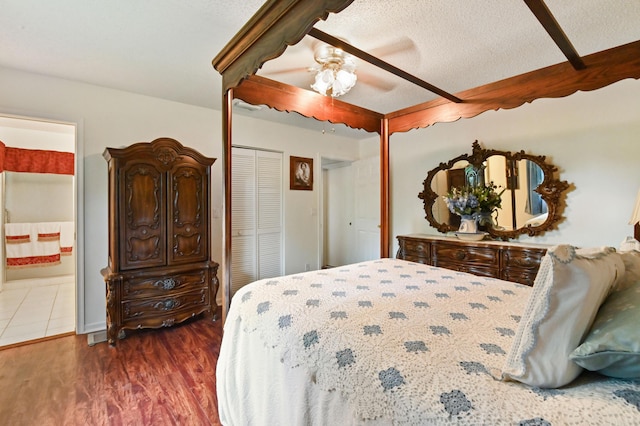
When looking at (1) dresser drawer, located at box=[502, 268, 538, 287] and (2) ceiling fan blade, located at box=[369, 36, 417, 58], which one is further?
(1) dresser drawer, located at box=[502, 268, 538, 287]

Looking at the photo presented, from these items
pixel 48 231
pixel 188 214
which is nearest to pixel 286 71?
pixel 188 214

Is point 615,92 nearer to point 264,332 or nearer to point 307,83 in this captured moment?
point 307,83

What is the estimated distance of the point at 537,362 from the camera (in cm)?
70

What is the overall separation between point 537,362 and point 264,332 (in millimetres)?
929

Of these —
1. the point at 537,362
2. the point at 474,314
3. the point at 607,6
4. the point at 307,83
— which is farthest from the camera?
the point at 307,83

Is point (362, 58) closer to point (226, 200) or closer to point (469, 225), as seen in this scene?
point (226, 200)

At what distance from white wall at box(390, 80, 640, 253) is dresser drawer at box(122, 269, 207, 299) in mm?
3235

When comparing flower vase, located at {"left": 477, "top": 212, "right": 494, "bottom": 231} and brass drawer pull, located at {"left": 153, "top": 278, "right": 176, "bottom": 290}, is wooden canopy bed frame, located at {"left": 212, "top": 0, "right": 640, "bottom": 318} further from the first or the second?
brass drawer pull, located at {"left": 153, "top": 278, "right": 176, "bottom": 290}

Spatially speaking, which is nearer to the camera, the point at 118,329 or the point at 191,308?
the point at 118,329

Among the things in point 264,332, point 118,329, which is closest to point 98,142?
point 118,329

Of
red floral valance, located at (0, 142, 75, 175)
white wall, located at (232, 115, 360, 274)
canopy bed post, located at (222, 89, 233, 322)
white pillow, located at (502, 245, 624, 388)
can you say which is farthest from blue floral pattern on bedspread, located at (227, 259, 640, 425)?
red floral valance, located at (0, 142, 75, 175)

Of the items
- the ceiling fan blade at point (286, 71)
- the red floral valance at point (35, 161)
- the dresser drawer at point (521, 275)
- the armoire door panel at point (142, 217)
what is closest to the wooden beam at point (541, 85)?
the ceiling fan blade at point (286, 71)

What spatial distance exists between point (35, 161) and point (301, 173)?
4052 millimetres

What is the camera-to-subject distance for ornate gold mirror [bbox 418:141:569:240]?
271 cm
